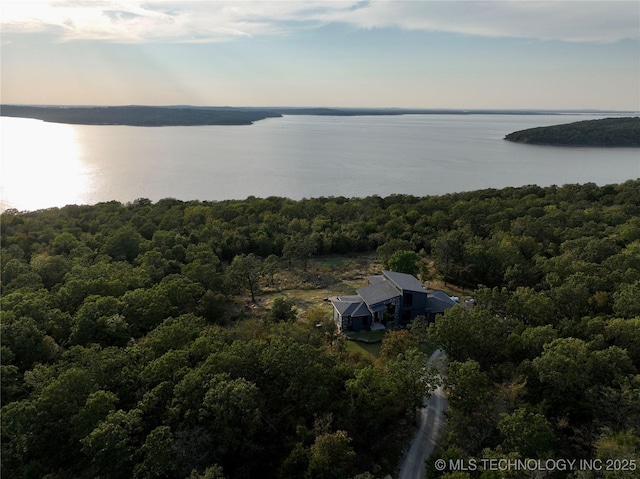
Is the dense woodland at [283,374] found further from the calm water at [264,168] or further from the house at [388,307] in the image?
the calm water at [264,168]

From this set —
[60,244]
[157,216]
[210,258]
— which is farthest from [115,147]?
[210,258]

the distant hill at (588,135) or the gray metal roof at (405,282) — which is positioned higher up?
the distant hill at (588,135)

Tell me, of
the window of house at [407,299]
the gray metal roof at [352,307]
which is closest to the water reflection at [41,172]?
the gray metal roof at [352,307]

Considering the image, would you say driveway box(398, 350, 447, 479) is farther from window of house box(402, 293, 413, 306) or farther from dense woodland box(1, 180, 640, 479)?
window of house box(402, 293, 413, 306)

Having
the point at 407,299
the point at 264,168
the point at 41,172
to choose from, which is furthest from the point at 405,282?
the point at 41,172

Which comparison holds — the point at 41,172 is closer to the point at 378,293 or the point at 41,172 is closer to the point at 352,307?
the point at 352,307

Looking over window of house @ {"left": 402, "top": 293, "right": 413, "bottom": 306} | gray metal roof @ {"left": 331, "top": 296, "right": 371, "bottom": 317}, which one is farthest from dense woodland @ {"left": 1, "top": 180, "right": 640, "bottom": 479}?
window of house @ {"left": 402, "top": 293, "right": 413, "bottom": 306}
